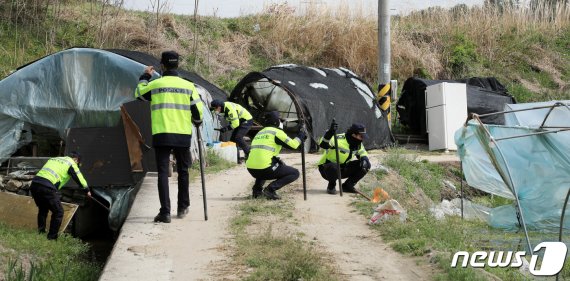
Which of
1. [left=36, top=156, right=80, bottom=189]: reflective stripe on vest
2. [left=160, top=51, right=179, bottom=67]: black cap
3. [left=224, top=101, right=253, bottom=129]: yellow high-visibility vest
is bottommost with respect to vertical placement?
[left=36, top=156, right=80, bottom=189]: reflective stripe on vest

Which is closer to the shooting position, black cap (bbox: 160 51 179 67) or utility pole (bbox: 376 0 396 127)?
black cap (bbox: 160 51 179 67)

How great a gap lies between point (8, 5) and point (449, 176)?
50.8 feet

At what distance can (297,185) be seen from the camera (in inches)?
571

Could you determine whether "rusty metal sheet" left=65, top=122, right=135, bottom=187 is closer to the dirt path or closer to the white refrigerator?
the dirt path

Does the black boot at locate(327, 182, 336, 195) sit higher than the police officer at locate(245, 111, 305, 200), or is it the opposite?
the police officer at locate(245, 111, 305, 200)

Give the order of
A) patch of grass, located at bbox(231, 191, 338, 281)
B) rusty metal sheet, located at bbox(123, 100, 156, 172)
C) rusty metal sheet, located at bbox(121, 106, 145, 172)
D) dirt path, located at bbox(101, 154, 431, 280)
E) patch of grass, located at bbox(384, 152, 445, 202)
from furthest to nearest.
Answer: patch of grass, located at bbox(384, 152, 445, 202) < rusty metal sheet, located at bbox(123, 100, 156, 172) < rusty metal sheet, located at bbox(121, 106, 145, 172) < dirt path, located at bbox(101, 154, 431, 280) < patch of grass, located at bbox(231, 191, 338, 281)

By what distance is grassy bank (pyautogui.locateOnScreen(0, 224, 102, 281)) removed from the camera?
10.8 m

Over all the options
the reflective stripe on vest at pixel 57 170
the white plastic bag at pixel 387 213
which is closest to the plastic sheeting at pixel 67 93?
the reflective stripe on vest at pixel 57 170

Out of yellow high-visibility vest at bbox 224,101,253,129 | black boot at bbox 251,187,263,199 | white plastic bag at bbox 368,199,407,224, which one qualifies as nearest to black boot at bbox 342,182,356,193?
black boot at bbox 251,187,263,199

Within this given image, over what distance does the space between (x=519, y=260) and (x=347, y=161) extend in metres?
5.01

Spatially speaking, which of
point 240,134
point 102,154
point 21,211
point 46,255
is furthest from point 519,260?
point 240,134

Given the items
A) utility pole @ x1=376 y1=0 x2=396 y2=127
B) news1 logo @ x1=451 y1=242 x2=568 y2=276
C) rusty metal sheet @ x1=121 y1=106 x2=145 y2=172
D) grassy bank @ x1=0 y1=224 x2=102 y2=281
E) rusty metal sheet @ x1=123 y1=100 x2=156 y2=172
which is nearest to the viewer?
news1 logo @ x1=451 y1=242 x2=568 y2=276

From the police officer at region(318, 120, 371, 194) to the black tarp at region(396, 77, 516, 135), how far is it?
10.8 meters

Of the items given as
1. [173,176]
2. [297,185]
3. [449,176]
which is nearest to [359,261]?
[297,185]
